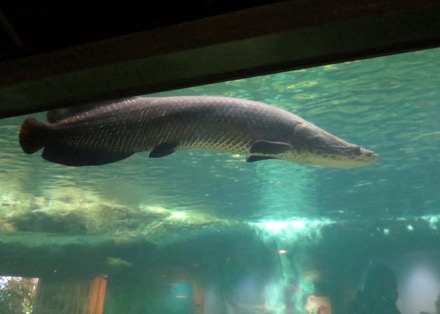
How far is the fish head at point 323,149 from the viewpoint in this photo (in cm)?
475

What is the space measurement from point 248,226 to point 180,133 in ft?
72.2

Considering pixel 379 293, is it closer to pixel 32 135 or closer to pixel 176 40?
pixel 32 135

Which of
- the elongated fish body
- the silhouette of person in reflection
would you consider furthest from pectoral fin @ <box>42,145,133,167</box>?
the silhouette of person in reflection

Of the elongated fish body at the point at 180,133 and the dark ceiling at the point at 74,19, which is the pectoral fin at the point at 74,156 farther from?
the dark ceiling at the point at 74,19

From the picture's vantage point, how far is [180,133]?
3754 millimetres

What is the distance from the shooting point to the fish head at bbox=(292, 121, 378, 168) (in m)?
4.75

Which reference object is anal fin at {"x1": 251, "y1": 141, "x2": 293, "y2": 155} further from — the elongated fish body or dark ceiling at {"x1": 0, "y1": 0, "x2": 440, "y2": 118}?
A: dark ceiling at {"x1": 0, "y1": 0, "x2": 440, "y2": 118}

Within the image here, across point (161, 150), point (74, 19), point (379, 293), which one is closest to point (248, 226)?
point (379, 293)

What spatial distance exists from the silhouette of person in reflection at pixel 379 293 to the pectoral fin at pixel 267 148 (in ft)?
61.1

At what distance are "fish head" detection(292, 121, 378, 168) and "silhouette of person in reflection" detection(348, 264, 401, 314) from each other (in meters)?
17.8

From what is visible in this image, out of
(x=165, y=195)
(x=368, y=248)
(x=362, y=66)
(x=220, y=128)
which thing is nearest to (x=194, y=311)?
(x=165, y=195)

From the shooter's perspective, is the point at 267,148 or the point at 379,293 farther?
the point at 379,293

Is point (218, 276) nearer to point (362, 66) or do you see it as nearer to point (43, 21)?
point (362, 66)

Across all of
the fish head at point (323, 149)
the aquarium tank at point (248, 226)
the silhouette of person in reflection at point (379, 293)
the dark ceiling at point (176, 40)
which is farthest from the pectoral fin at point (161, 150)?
the silhouette of person in reflection at point (379, 293)
